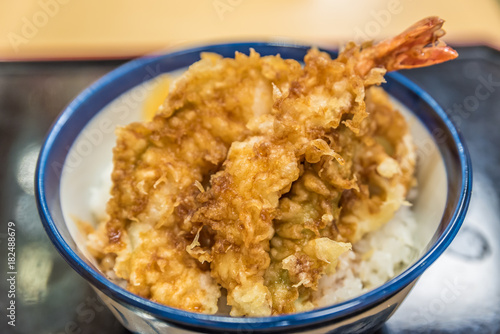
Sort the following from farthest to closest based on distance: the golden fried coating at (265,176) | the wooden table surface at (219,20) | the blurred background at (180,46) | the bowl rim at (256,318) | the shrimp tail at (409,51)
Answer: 1. the wooden table surface at (219,20)
2. the blurred background at (180,46)
3. the shrimp tail at (409,51)
4. the golden fried coating at (265,176)
5. the bowl rim at (256,318)

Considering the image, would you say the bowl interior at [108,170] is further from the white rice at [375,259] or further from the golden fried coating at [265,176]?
the golden fried coating at [265,176]

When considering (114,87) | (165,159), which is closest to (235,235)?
(165,159)

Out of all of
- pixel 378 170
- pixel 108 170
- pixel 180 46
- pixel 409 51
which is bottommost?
pixel 108 170

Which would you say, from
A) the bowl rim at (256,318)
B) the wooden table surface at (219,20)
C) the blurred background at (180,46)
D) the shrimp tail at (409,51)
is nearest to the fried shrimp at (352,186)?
A: the shrimp tail at (409,51)

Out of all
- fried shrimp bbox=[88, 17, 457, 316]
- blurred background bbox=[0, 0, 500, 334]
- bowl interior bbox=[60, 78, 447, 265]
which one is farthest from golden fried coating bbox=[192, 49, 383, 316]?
blurred background bbox=[0, 0, 500, 334]

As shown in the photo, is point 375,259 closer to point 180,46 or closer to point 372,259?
point 372,259

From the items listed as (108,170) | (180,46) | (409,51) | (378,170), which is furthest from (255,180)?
(180,46)
